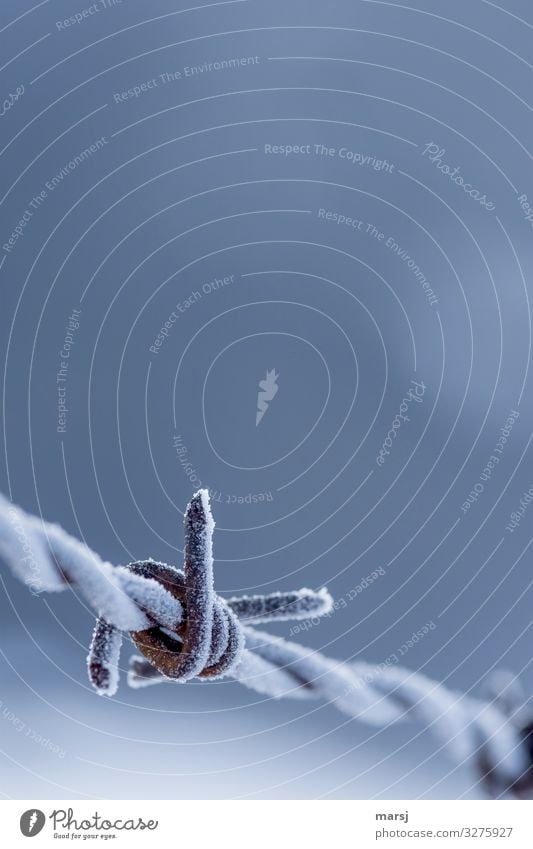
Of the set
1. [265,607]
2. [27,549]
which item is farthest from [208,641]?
[27,549]

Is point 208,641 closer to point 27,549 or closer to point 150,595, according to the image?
point 150,595

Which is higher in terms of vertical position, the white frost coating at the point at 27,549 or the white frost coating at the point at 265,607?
the white frost coating at the point at 27,549

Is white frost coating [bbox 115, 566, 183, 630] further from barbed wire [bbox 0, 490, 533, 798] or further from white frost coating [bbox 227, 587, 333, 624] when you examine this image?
white frost coating [bbox 227, 587, 333, 624]

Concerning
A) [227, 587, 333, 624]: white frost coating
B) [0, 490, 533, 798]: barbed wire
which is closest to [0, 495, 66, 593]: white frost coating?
[0, 490, 533, 798]: barbed wire

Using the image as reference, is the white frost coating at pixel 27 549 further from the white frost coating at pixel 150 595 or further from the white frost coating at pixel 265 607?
the white frost coating at pixel 265 607

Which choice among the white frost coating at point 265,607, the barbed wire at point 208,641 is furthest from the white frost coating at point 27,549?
the white frost coating at point 265,607
